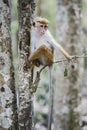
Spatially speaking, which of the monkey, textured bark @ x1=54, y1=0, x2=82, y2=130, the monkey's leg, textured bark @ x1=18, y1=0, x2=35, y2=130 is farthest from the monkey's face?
textured bark @ x1=54, y1=0, x2=82, y2=130

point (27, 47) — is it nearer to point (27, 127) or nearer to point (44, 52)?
point (44, 52)

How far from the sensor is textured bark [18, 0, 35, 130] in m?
3.48

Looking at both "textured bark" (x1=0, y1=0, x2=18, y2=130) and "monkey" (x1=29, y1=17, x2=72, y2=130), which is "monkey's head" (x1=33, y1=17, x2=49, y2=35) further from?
"textured bark" (x1=0, y1=0, x2=18, y2=130)

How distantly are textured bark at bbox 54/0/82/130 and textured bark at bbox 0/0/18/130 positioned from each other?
2737 millimetres

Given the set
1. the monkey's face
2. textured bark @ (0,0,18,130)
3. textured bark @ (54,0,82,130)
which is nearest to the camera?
textured bark @ (0,0,18,130)

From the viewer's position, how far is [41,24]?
150 inches

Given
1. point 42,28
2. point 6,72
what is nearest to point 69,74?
point 42,28

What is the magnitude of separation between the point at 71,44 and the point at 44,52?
257cm

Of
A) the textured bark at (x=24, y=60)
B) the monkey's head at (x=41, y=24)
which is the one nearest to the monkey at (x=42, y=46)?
the monkey's head at (x=41, y=24)

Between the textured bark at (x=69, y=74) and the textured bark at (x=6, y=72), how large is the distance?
8.98 feet

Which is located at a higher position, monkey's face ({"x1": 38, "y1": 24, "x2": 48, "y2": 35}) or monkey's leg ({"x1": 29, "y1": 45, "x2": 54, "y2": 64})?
monkey's face ({"x1": 38, "y1": 24, "x2": 48, "y2": 35})

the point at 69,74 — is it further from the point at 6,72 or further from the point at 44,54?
the point at 6,72

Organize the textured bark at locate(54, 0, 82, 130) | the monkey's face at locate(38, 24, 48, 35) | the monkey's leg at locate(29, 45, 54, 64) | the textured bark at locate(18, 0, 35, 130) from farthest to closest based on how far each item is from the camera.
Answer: the textured bark at locate(54, 0, 82, 130) < the monkey's face at locate(38, 24, 48, 35) < the monkey's leg at locate(29, 45, 54, 64) < the textured bark at locate(18, 0, 35, 130)

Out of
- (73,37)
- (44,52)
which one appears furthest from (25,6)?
(73,37)
